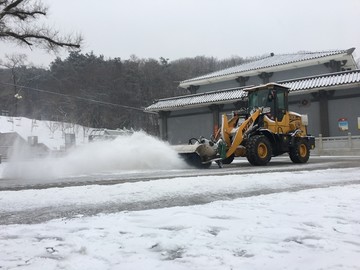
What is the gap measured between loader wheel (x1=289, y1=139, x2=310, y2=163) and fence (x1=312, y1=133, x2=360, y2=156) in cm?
763

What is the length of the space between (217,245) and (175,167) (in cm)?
1095

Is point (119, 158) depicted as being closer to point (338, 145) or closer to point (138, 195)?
point (138, 195)

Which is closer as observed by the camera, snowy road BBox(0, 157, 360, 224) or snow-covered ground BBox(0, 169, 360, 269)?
snow-covered ground BBox(0, 169, 360, 269)

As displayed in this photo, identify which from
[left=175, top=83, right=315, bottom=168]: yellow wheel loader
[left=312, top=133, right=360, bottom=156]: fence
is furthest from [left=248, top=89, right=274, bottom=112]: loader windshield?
[left=312, top=133, right=360, bottom=156]: fence

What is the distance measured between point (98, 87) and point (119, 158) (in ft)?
186

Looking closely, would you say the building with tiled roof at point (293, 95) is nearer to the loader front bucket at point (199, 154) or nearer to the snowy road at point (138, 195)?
the loader front bucket at point (199, 154)

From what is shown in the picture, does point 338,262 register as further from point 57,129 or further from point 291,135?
point 57,129

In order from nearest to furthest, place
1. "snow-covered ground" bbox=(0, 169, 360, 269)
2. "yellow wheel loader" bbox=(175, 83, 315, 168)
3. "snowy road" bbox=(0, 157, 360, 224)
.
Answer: "snow-covered ground" bbox=(0, 169, 360, 269) < "snowy road" bbox=(0, 157, 360, 224) < "yellow wheel loader" bbox=(175, 83, 315, 168)

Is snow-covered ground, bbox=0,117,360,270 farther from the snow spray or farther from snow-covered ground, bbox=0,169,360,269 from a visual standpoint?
the snow spray

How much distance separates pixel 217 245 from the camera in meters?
4.38

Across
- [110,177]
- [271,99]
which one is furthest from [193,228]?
[271,99]

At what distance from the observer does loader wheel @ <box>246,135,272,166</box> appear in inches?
602

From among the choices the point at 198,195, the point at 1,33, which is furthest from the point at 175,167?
the point at 1,33

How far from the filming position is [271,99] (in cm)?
1678
